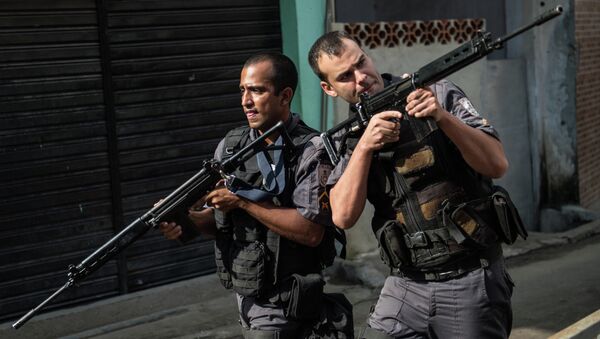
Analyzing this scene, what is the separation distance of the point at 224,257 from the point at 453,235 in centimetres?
102

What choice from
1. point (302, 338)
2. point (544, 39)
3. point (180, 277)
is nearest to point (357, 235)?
point (180, 277)

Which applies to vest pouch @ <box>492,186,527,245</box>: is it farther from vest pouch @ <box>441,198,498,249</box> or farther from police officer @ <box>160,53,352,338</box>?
police officer @ <box>160,53,352,338</box>

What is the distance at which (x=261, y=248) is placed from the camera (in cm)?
392

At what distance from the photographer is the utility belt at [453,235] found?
3584 millimetres

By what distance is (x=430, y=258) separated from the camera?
366 cm

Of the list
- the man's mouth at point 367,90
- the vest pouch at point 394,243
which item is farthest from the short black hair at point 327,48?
the vest pouch at point 394,243

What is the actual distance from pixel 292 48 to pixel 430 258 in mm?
4507

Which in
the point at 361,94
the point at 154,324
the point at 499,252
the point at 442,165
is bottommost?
the point at 154,324

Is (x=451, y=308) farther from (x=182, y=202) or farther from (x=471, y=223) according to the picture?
(x=182, y=202)

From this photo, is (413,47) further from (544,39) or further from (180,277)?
(180,277)

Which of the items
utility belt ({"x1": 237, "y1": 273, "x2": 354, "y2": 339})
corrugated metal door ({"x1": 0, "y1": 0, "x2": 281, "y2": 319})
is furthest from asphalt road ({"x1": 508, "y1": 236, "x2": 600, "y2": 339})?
utility belt ({"x1": 237, "y1": 273, "x2": 354, "y2": 339})

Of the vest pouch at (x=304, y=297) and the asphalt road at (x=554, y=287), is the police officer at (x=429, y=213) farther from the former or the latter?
the asphalt road at (x=554, y=287)

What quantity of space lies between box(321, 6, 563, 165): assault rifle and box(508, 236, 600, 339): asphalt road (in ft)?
10.3

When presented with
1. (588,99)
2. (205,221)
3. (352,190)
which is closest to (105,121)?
(205,221)
